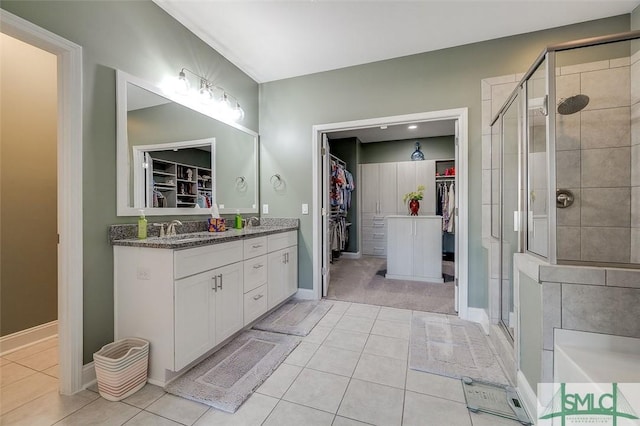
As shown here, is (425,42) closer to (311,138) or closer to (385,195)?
(311,138)

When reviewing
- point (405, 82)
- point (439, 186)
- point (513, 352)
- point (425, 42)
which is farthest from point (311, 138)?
point (439, 186)

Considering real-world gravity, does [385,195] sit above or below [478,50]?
below

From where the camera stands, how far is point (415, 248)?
3.98m

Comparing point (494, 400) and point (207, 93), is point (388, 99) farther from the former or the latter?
point (494, 400)

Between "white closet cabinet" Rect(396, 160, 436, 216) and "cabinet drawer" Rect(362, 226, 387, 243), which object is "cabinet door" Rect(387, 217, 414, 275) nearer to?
"white closet cabinet" Rect(396, 160, 436, 216)

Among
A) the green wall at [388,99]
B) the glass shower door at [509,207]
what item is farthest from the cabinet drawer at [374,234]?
the glass shower door at [509,207]

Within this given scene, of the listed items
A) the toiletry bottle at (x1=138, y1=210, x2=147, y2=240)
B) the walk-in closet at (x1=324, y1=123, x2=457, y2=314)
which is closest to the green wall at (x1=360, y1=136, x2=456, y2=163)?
the walk-in closet at (x1=324, y1=123, x2=457, y2=314)

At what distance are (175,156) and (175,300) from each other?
129cm

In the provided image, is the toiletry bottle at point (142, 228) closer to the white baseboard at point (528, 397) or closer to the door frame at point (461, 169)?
the door frame at point (461, 169)

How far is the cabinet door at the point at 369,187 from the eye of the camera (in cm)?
589

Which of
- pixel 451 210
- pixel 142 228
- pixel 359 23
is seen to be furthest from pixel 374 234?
pixel 142 228

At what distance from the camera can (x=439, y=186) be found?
18.3 ft

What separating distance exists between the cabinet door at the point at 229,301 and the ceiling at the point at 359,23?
2104mm

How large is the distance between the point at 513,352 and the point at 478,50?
2668mm
